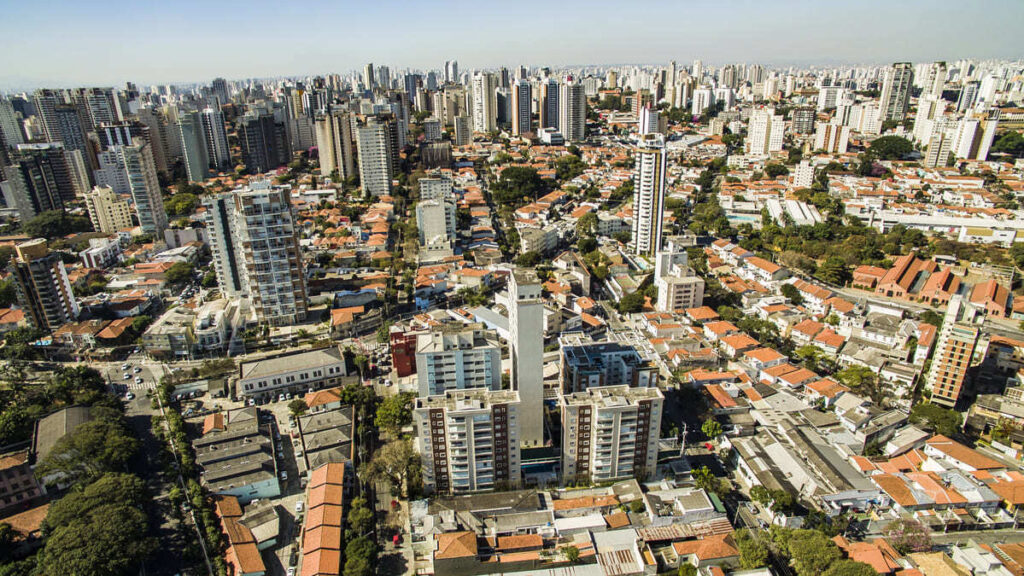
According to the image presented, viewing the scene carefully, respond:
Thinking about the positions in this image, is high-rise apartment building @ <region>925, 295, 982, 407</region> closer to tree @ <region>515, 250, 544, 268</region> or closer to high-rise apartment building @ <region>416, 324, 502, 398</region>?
high-rise apartment building @ <region>416, 324, 502, 398</region>

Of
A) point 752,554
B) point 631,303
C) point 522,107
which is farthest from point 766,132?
point 752,554

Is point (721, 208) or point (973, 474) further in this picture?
point (721, 208)

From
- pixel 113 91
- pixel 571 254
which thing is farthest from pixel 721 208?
pixel 113 91

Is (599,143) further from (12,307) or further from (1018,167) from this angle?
(12,307)

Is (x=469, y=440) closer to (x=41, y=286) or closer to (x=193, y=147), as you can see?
(x=41, y=286)

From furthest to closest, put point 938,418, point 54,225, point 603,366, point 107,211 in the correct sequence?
1. point 107,211
2. point 54,225
3. point 603,366
4. point 938,418

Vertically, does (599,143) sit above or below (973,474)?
above

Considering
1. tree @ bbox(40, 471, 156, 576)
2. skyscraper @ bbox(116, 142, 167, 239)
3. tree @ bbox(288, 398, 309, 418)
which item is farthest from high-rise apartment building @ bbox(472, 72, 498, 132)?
tree @ bbox(40, 471, 156, 576)
